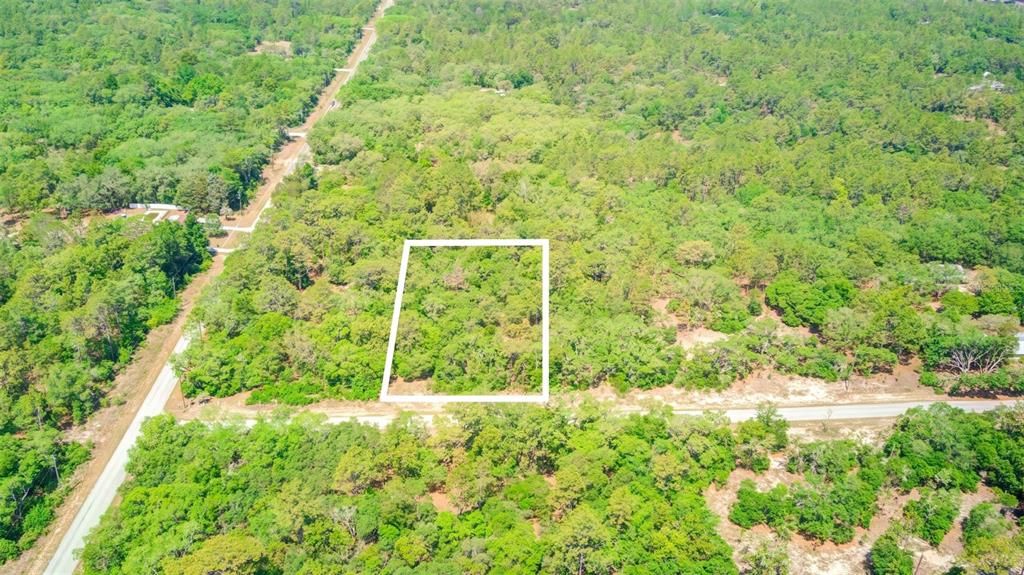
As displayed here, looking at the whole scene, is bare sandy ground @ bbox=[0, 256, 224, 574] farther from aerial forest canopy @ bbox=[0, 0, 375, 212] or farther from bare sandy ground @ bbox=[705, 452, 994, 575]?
bare sandy ground @ bbox=[705, 452, 994, 575]

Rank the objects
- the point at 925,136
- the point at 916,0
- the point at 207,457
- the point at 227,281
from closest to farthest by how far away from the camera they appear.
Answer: the point at 207,457
the point at 227,281
the point at 925,136
the point at 916,0

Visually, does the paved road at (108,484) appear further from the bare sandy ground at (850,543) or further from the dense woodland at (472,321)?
the bare sandy ground at (850,543)

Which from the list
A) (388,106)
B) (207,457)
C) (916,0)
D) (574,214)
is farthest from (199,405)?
(916,0)

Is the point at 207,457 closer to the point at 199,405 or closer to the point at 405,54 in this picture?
the point at 199,405

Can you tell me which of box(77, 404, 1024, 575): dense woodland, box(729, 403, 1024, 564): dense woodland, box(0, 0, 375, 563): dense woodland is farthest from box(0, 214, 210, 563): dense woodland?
box(729, 403, 1024, 564): dense woodland

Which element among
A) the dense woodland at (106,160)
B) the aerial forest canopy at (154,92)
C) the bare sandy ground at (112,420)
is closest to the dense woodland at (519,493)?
the bare sandy ground at (112,420)

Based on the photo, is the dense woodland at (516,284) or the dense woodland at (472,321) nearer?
the dense woodland at (516,284)
